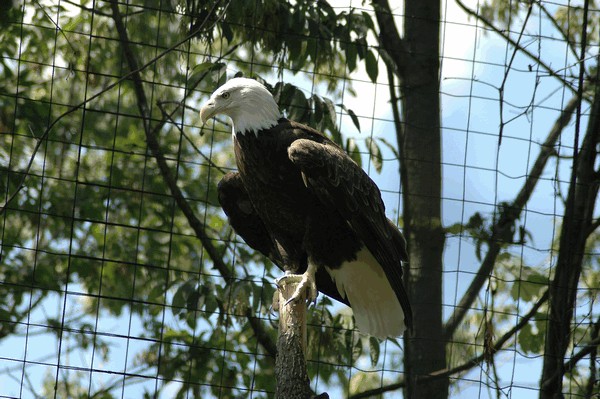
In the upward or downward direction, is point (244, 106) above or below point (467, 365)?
above

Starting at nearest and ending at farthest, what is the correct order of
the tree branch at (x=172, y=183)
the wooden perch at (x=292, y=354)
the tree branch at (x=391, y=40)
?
the wooden perch at (x=292, y=354)
the tree branch at (x=172, y=183)
the tree branch at (x=391, y=40)

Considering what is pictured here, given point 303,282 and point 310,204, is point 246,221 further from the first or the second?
point 303,282

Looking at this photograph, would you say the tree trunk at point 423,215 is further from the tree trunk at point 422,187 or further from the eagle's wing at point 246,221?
the eagle's wing at point 246,221

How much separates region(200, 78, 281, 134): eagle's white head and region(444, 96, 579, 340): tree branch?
1.55 meters

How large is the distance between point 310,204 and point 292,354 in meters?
0.68

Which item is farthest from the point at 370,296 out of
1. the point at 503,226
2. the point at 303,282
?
the point at 503,226

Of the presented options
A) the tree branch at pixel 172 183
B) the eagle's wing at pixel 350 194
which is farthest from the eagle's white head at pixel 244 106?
the tree branch at pixel 172 183

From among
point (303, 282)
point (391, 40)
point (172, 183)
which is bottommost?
point (303, 282)

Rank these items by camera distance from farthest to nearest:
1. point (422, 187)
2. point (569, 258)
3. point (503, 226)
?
point (422, 187)
point (503, 226)
point (569, 258)

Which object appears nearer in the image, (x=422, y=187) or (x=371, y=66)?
(x=371, y=66)

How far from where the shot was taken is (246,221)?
412 centimetres

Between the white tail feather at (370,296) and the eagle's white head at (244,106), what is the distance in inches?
26.8

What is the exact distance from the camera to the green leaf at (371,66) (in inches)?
183

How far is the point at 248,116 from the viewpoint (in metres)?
3.75
